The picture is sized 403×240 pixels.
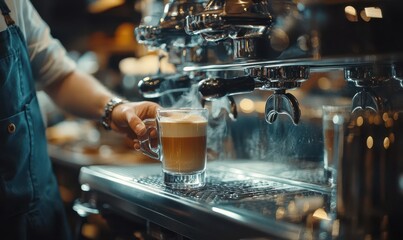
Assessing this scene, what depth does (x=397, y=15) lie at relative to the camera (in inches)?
33.9

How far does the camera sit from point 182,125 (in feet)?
3.62

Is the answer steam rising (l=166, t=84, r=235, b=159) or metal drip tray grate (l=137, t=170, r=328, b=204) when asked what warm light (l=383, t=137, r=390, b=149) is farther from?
steam rising (l=166, t=84, r=235, b=159)

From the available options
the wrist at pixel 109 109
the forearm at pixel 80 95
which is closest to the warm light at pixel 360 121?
the wrist at pixel 109 109

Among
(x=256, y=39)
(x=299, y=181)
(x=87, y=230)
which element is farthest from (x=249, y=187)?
(x=87, y=230)

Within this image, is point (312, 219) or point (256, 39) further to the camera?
point (256, 39)

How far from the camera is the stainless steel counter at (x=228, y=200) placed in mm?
816

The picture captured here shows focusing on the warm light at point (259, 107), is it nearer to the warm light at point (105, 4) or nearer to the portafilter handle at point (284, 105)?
the portafilter handle at point (284, 105)

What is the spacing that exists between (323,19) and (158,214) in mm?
452

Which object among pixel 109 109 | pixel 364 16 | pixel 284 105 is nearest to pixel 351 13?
pixel 364 16

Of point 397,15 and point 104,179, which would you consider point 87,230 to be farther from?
point 397,15

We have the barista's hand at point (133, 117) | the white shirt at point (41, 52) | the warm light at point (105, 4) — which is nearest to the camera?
the barista's hand at point (133, 117)

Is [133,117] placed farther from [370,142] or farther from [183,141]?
[370,142]

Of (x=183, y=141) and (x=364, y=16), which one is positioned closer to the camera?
(x=364, y=16)

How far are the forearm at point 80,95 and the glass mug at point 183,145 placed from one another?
1.51ft
